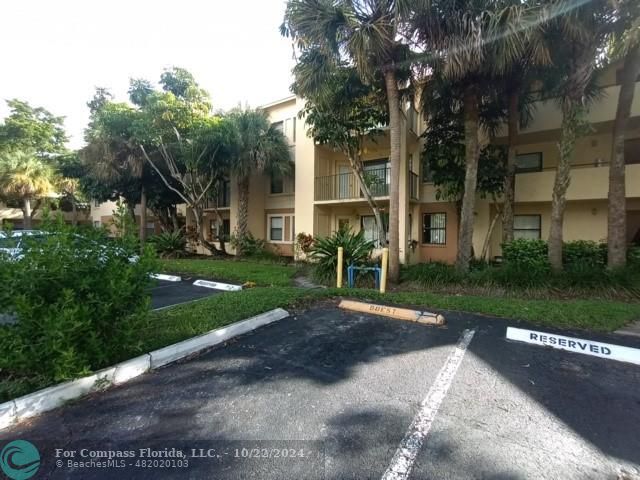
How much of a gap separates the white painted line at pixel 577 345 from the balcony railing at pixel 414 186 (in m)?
8.16

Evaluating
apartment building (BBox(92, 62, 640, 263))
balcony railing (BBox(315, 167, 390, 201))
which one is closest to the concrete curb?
apartment building (BBox(92, 62, 640, 263))

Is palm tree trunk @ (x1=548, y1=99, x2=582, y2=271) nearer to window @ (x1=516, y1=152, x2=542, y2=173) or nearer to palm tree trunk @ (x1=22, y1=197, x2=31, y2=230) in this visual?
window @ (x1=516, y1=152, x2=542, y2=173)

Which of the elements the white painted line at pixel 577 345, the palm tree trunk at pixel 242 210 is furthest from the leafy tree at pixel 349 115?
the white painted line at pixel 577 345

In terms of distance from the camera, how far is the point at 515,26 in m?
6.75

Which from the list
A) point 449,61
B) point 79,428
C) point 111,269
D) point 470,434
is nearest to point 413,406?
point 470,434

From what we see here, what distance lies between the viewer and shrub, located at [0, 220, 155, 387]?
2836mm

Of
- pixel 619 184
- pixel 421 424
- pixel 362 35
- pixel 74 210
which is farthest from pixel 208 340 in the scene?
pixel 74 210

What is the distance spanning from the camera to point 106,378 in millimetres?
3170

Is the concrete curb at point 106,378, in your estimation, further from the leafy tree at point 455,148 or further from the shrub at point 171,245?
the shrub at point 171,245

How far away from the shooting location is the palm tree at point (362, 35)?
775cm

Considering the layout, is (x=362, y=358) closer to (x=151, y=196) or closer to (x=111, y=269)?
(x=111, y=269)

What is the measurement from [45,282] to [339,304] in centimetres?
487

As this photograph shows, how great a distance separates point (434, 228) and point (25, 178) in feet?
86.0

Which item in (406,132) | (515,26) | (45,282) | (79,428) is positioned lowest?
(79,428)
